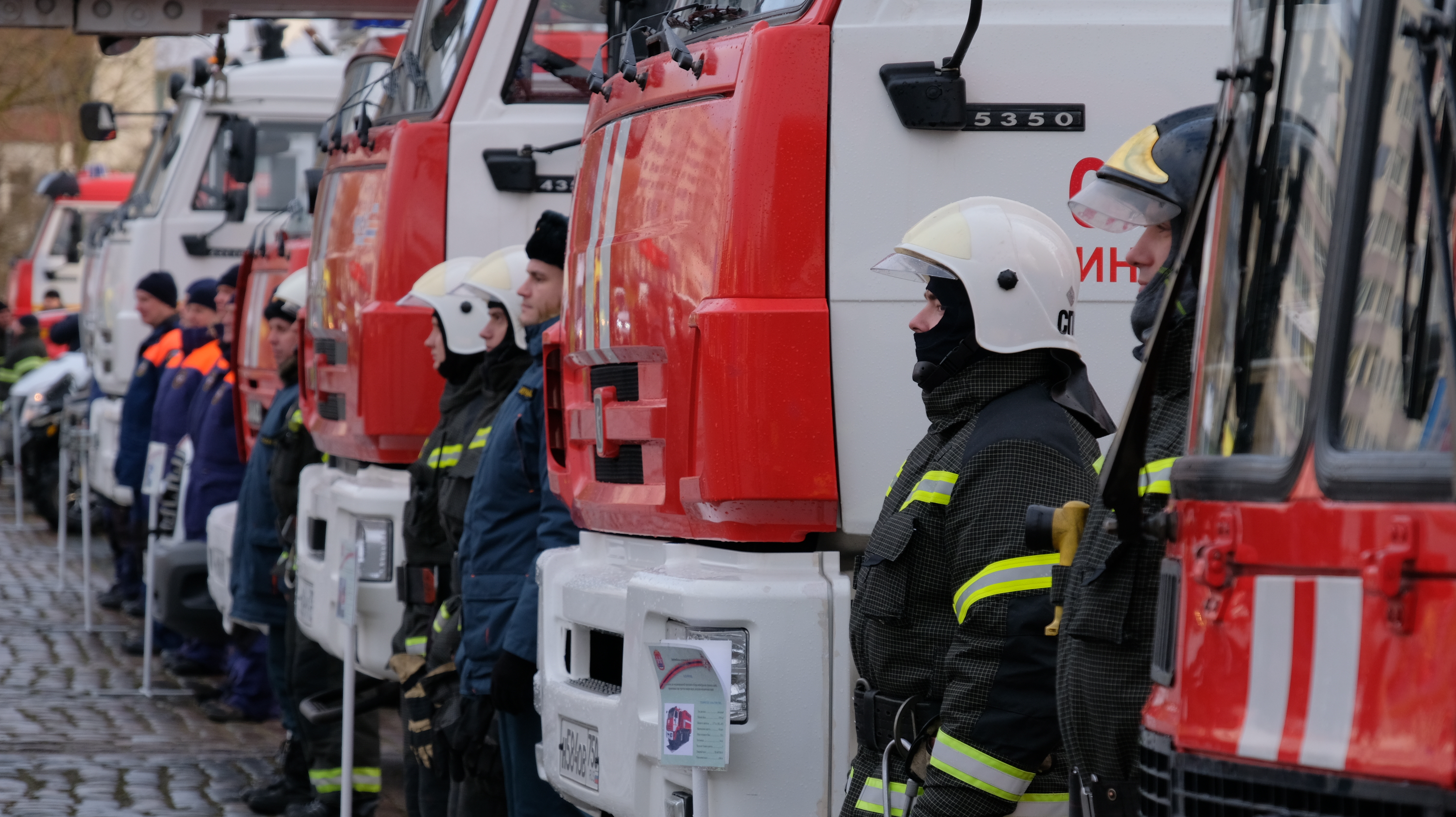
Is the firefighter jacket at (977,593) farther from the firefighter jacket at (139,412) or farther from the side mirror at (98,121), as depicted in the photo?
the side mirror at (98,121)

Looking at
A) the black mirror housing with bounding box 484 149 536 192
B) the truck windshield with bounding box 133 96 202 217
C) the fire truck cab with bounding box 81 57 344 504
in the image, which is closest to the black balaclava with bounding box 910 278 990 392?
the black mirror housing with bounding box 484 149 536 192

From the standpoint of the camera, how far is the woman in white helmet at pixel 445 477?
6344 mm

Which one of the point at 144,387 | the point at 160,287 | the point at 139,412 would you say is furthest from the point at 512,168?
the point at 160,287

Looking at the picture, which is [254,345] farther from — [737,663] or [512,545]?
[737,663]

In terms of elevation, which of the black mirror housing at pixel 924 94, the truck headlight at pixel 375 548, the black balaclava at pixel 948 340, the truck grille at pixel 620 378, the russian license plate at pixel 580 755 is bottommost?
the russian license plate at pixel 580 755

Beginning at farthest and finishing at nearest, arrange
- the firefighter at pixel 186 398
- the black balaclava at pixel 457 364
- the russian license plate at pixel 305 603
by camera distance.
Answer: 1. the firefighter at pixel 186 398
2. the russian license plate at pixel 305 603
3. the black balaclava at pixel 457 364

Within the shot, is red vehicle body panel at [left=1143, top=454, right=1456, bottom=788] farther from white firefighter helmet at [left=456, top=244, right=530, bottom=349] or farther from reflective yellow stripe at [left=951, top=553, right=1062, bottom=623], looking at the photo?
white firefighter helmet at [left=456, top=244, right=530, bottom=349]

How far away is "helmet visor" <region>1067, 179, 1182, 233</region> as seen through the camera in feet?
11.3

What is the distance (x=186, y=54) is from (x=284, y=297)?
1283 centimetres

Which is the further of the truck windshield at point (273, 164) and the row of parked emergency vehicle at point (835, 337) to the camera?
the truck windshield at point (273, 164)

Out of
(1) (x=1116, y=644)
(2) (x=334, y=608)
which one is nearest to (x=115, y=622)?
(2) (x=334, y=608)

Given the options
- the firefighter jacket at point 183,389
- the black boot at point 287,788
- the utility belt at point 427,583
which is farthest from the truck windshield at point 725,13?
the firefighter jacket at point 183,389

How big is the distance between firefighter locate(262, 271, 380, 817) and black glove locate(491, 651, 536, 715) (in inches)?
78.9

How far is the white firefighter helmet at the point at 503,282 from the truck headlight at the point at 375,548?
1025mm
